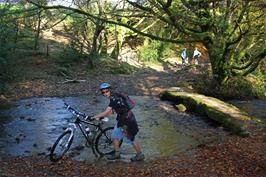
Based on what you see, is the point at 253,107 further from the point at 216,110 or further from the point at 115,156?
the point at 115,156

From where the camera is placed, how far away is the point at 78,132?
12.9 meters

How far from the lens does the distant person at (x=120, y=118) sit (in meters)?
9.30

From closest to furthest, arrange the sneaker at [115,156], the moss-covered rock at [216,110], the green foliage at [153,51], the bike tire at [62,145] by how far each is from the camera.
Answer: the bike tire at [62,145]
the sneaker at [115,156]
the moss-covered rock at [216,110]
the green foliage at [153,51]

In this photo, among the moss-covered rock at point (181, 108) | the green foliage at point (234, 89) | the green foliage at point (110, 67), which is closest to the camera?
the moss-covered rock at point (181, 108)

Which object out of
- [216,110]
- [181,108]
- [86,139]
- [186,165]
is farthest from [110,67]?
[186,165]

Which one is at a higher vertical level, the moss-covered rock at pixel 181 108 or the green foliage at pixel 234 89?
the green foliage at pixel 234 89

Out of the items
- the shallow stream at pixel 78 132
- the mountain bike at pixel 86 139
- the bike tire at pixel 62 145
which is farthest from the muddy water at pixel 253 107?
the bike tire at pixel 62 145

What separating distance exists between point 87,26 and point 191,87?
45.2 feet

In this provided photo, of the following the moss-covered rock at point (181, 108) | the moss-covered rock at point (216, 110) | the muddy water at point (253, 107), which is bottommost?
the moss-covered rock at point (181, 108)

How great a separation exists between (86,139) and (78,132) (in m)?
2.61

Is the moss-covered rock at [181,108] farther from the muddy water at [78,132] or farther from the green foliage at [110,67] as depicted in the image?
the green foliage at [110,67]

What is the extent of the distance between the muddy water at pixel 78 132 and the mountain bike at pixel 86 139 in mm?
323

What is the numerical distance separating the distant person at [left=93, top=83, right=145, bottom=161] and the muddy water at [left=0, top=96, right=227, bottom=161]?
0.55 metres

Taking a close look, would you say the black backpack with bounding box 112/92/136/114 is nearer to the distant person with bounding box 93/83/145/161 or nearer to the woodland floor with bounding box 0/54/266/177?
the distant person with bounding box 93/83/145/161
